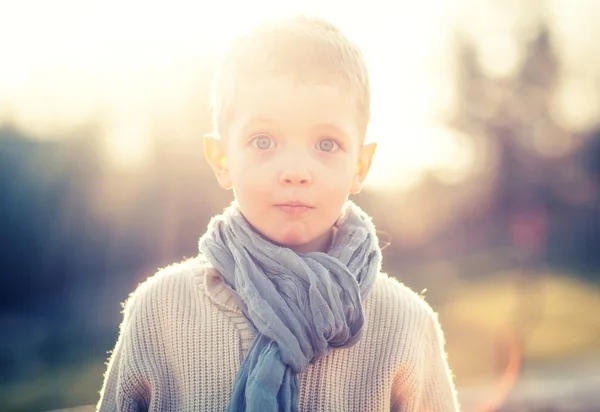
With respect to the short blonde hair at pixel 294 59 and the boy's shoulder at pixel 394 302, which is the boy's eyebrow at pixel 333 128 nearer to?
the short blonde hair at pixel 294 59

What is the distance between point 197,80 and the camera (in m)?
9.59

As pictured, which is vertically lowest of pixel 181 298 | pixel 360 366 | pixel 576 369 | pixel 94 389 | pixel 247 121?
pixel 94 389

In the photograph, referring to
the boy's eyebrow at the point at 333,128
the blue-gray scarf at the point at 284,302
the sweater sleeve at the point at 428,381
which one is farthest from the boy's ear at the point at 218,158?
the sweater sleeve at the point at 428,381

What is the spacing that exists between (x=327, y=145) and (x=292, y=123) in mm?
139

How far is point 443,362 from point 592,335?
10583 millimetres

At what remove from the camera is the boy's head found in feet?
6.04

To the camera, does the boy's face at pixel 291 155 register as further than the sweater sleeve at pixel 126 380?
No

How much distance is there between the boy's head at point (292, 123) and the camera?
1840 mm

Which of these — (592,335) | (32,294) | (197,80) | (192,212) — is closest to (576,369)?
(592,335)

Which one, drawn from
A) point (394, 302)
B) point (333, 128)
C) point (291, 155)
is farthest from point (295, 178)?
point (394, 302)

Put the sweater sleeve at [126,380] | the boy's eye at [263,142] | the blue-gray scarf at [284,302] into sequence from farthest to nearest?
the sweater sleeve at [126,380]
the boy's eye at [263,142]
the blue-gray scarf at [284,302]

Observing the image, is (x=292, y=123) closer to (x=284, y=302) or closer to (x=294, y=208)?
(x=294, y=208)

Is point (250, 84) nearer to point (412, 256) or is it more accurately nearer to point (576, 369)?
point (576, 369)

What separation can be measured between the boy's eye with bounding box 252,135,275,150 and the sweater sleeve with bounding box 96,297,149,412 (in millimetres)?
702
